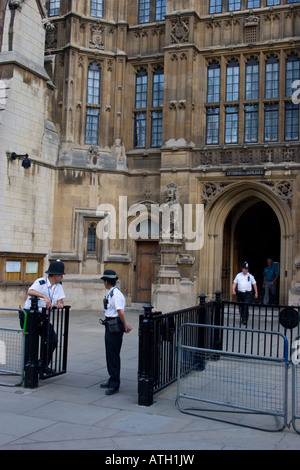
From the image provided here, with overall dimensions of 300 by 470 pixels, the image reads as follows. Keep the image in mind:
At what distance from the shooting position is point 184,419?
20.5 ft

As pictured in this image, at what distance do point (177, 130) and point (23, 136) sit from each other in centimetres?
517

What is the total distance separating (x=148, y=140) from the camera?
1914 centimetres

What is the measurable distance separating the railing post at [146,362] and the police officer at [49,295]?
1605 millimetres

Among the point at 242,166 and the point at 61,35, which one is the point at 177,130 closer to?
the point at 242,166

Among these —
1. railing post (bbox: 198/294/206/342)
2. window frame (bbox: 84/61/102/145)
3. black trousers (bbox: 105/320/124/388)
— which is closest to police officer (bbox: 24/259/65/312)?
black trousers (bbox: 105/320/124/388)

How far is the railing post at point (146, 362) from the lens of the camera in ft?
22.4

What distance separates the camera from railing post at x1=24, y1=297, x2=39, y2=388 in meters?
7.46

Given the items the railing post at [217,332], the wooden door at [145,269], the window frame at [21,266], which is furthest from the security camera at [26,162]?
the railing post at [217,332]

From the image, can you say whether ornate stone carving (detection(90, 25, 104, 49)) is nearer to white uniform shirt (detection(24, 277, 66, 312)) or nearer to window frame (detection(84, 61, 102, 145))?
window frame (detection(84, 61, 102, 145))

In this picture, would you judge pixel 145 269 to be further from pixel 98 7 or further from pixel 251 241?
pixel 98 7

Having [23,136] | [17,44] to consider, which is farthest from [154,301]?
[17,44]

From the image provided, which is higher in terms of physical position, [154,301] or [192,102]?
[192,102]

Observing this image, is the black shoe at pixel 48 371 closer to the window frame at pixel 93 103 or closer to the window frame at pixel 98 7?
the window frame at pixel 93 103

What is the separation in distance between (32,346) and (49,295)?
0.96 m
